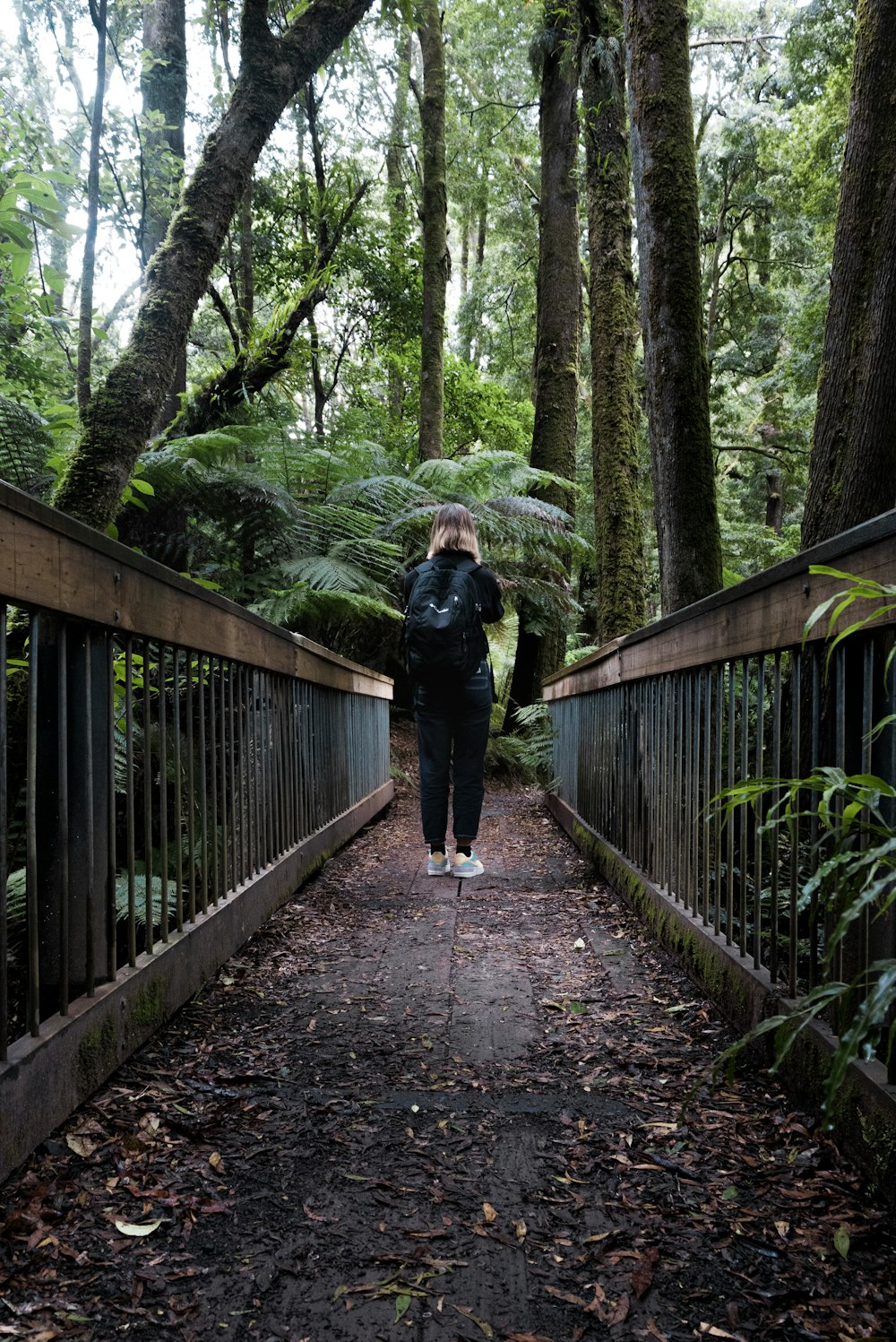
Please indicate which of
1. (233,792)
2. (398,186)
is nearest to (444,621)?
(233,792)

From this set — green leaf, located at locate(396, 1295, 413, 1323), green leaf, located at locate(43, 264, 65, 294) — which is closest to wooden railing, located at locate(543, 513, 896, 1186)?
green leaf, located at locate(396, 1295, 413, 1323)

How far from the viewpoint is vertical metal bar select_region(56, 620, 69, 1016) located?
6.14 ft

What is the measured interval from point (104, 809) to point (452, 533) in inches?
119

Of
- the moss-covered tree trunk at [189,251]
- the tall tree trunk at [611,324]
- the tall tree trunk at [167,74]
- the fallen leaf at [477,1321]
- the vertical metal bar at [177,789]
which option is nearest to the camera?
the fallen leaf at [477,1321]

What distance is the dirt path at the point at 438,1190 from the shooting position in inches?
53.8

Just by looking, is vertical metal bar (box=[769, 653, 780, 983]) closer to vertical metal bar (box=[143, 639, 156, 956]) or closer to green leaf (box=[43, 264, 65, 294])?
vertical metal bar (box=[143, 639, 156, 956])

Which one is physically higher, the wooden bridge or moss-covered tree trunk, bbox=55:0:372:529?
moss-covered tree trunk, bbox=55:0:372:529

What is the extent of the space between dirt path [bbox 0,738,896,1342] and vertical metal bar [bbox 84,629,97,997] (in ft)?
0.92

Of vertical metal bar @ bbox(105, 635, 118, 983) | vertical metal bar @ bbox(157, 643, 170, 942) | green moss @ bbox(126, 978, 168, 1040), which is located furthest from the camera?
vertical metal bar @ bbox(157, 643, 170, 942)

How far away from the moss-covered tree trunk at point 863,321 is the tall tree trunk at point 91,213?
342 centimetres

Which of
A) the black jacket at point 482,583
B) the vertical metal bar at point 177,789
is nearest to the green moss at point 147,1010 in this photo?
the vertical metal bar at point 177,789

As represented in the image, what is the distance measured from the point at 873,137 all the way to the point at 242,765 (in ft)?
13.6

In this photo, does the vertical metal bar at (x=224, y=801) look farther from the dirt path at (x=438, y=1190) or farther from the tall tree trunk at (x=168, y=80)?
the tall tree trunk at (x=168, y=80)

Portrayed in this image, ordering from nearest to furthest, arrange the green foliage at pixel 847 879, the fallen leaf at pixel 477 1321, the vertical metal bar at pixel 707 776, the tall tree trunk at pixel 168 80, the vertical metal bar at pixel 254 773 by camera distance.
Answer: the green foliage at pixel 847 879 → the fallen leaf at pixel 477 1321 → the vertical metal bar at pixel 707 776 → the vertical metal bar at pixel 254 773 → the tall tree trunk at pixel 168 80
